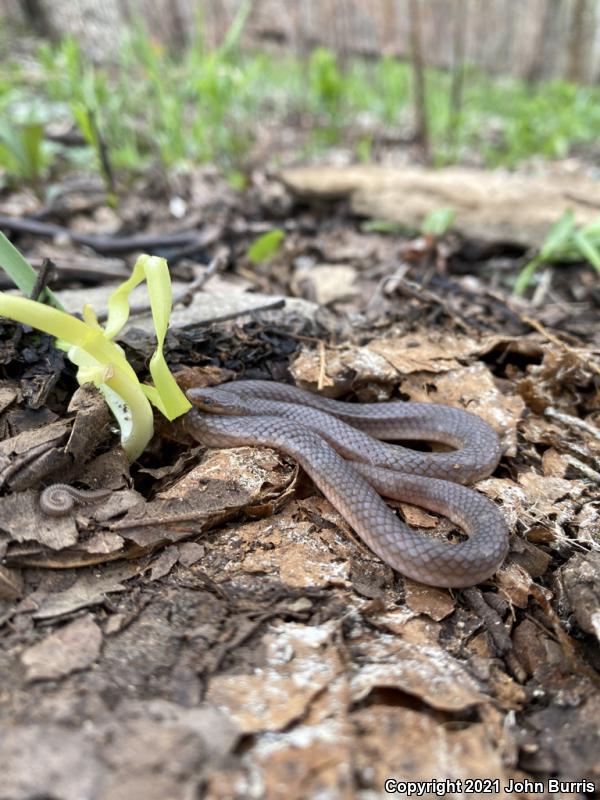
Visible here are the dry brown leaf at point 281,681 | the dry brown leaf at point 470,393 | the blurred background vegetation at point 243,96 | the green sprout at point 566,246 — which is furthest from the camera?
the blurred background vegetation at point 243,96

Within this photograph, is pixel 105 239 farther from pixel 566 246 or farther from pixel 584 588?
pixel 584 588

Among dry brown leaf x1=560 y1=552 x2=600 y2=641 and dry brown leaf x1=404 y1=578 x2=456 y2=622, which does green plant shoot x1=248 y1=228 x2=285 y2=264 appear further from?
dry brown leaf x1=560 y1=552 x2=600 y2=641

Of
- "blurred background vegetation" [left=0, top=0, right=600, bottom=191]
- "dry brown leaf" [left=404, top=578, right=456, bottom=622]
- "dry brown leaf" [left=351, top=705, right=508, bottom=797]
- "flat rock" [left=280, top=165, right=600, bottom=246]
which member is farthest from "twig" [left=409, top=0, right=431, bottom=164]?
"dry brown leaf" [left=351, top=705, right=508, bottom=797]

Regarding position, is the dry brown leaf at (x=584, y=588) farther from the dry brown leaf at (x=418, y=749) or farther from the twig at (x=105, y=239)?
the twig at (x=105, y=239)

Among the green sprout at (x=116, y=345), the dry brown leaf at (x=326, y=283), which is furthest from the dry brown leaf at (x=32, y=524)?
the dry brown leaf at (x=326, y=283)

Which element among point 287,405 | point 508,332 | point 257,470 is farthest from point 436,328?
point 257,470

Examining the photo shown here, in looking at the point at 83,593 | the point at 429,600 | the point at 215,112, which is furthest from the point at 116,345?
the point at 215,112

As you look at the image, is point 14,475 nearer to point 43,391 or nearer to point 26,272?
point 43,391
